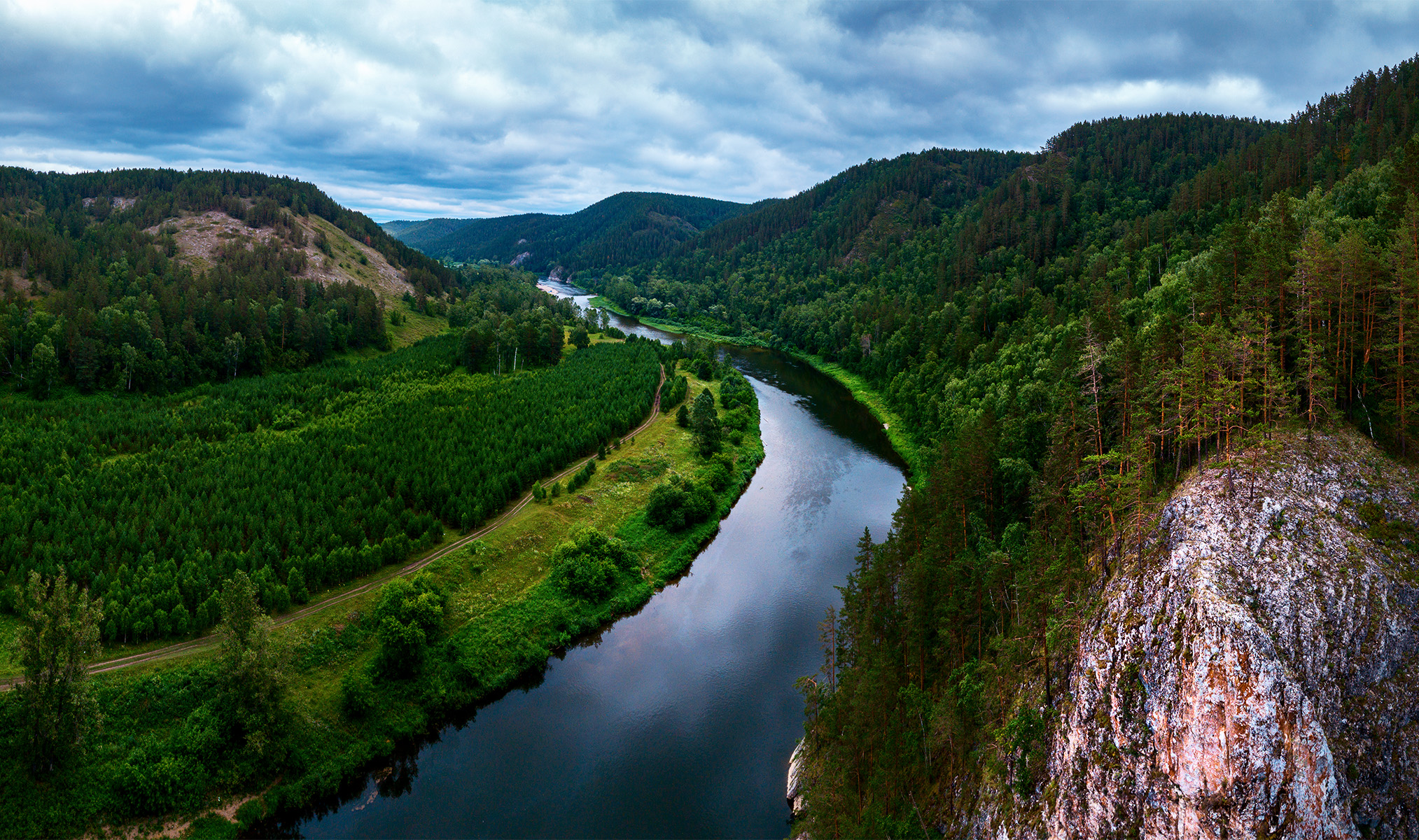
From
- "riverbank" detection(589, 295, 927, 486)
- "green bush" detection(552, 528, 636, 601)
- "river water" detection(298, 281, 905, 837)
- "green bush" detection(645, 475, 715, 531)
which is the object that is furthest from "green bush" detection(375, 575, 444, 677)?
"riverbank" detection(589, 295, 927, 486)

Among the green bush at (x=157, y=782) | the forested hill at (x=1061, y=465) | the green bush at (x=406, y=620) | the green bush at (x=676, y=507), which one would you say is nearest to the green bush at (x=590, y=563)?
the green bush at (x=676, y=507)

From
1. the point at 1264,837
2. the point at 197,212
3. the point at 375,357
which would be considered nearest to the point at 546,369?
the point at 375,357

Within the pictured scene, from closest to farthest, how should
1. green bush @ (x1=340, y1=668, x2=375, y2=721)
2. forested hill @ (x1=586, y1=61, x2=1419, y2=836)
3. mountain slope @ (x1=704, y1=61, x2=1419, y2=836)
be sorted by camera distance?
mountain slope @ (x1=704, y1=61, x2=1419, y2=836) → forested hill @ (x1=586, y1=61, x2=1419, y2=836) → green bush @ (x1=340, y1=668, x2=375, y2=721)

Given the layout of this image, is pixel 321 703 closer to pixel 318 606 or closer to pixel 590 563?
pixel 318 606

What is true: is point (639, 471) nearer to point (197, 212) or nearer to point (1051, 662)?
point (1051, 662)

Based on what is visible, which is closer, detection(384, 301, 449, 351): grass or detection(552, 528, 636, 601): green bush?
detection(552, 528, 636, 601): green bush

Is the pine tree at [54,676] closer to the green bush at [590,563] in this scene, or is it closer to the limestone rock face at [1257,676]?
the green bush at [590,563]

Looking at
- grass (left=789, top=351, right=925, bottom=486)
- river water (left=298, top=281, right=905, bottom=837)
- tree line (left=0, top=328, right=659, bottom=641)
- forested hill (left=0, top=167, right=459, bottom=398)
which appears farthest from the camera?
forested hill (left=0, top=167, right=459, bottom=398)

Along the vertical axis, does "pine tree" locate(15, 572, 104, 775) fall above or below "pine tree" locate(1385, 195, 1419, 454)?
below

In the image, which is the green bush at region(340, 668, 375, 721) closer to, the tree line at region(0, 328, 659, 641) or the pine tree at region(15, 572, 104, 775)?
the tree line at region(0, 328, 659, 641)
